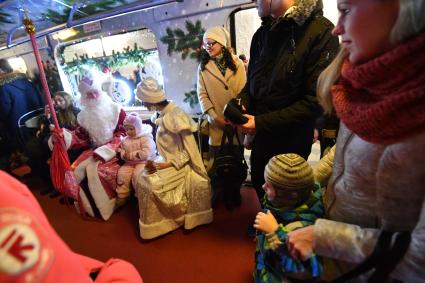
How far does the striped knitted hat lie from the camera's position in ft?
3.06

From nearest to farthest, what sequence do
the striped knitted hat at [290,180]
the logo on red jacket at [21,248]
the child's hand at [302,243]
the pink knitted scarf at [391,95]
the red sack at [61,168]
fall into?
the logo on red jacket at [21,248] → the pink knitted scarf at [391,95] → the child's hand at [302,243] → the striped knitted hat at [290,180] → the red sack at [61,168]

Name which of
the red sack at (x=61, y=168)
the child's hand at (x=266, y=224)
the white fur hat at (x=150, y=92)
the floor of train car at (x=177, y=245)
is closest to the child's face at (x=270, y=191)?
the child's hand at (x=266, y=224)

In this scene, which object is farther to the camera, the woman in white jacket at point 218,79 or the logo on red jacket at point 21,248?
the woman in white jacket at point 218,79

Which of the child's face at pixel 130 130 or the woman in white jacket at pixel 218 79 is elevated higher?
the woman in white jacket at pixel 218 79

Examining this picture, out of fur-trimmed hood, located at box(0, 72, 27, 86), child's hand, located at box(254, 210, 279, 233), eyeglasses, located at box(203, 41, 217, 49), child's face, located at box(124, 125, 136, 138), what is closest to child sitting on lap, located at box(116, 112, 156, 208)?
child's face, located at box(124, 125, 136, 138)

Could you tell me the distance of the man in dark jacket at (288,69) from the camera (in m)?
1.20

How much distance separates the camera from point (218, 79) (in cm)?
219

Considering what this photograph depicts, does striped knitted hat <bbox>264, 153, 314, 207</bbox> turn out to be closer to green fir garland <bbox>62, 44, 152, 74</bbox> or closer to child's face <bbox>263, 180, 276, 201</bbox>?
child's face <bbox>263, 180, 276, 201</bbox>

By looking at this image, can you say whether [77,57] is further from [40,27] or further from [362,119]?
[362,119]

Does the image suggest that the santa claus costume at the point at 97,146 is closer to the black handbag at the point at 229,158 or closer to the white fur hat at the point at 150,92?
the white fur hat at the point at 150,92

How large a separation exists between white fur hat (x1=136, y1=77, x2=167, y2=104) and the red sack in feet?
2.62

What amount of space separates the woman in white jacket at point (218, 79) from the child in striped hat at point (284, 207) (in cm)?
120

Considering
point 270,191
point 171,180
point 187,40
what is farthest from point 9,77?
point 270,191

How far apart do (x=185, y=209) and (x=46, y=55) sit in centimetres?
373
